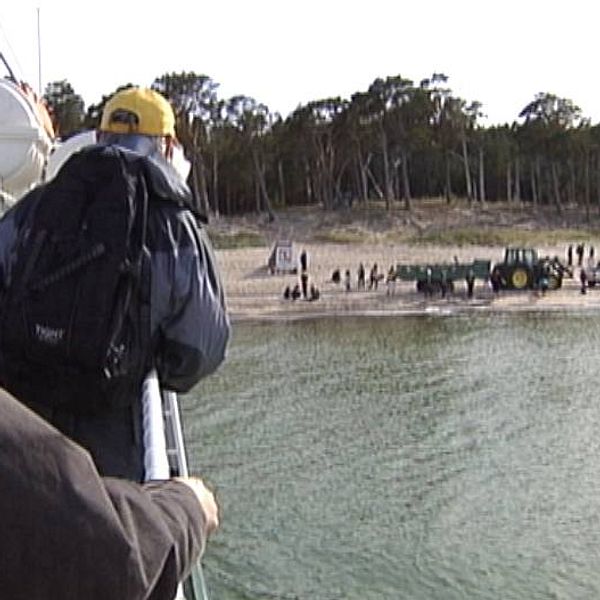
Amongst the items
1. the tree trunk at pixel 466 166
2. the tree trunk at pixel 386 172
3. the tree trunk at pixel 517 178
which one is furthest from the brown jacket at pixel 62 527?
the tree trunk at pixel 517 178

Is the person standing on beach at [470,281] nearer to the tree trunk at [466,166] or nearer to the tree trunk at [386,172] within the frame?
the tree trunk at [386,172]

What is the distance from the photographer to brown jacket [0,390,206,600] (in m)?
1.02

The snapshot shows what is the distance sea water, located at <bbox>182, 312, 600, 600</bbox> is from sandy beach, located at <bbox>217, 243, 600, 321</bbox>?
7.95 metres

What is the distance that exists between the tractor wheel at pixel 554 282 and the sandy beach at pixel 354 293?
249mm

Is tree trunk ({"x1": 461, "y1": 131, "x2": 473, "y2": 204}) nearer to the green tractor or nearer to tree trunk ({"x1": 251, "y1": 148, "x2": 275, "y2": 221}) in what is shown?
tree trunk ({"x1": 251, "y1": 148, "x2": 275, "y2": 221})

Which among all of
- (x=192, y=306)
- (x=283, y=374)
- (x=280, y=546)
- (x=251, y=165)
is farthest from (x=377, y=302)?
(x=192, y=306)

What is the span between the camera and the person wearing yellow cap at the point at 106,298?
75.3 inches

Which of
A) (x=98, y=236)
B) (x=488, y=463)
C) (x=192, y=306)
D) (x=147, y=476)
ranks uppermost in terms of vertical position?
(x=98, y=236)

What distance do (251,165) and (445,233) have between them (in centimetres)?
1019

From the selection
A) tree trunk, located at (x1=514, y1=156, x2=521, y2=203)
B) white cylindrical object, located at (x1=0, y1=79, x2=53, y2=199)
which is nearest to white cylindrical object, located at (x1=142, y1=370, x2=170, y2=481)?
white cylindrical object, located at (x1=0, y1=79, x2=53, y2=199)

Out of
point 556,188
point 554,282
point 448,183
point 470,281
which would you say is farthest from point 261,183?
point 554,282

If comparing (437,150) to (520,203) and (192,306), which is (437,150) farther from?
(192,306)

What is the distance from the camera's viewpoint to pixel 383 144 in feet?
178

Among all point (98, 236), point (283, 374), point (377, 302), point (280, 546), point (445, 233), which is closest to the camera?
point (98, 236)
